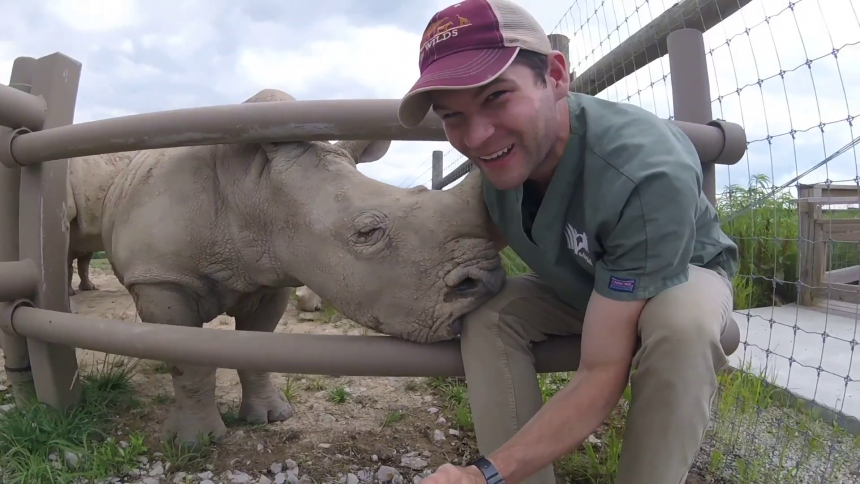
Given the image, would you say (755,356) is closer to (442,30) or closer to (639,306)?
(639,306)

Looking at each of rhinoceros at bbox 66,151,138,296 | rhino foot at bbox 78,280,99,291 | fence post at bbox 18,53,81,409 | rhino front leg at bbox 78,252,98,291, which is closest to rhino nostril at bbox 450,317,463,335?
fence post at bbox 18,53,81,409

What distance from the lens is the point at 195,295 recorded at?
2.31 meters

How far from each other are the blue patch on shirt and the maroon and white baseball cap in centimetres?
52

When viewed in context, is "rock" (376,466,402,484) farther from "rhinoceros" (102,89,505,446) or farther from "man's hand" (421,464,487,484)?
"man's hand" (421,464,487,484)

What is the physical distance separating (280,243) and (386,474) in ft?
3.13

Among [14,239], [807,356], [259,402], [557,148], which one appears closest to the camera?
[557,148]

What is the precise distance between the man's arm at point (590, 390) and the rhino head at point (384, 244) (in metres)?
0.41

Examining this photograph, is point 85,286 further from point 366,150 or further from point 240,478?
point 366,150

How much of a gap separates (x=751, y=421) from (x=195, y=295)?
255 centimetres

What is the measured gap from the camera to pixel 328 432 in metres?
2.63

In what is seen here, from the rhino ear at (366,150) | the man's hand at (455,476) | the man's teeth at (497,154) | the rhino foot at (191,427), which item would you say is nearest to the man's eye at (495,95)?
the man's teeth at (497,154)

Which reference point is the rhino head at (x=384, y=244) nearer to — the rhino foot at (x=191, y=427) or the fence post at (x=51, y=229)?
the rhino foot at (x=191, y=427)

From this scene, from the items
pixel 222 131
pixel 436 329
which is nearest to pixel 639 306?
pixel 436 329

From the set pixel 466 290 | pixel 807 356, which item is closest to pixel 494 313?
pixel 466 290
